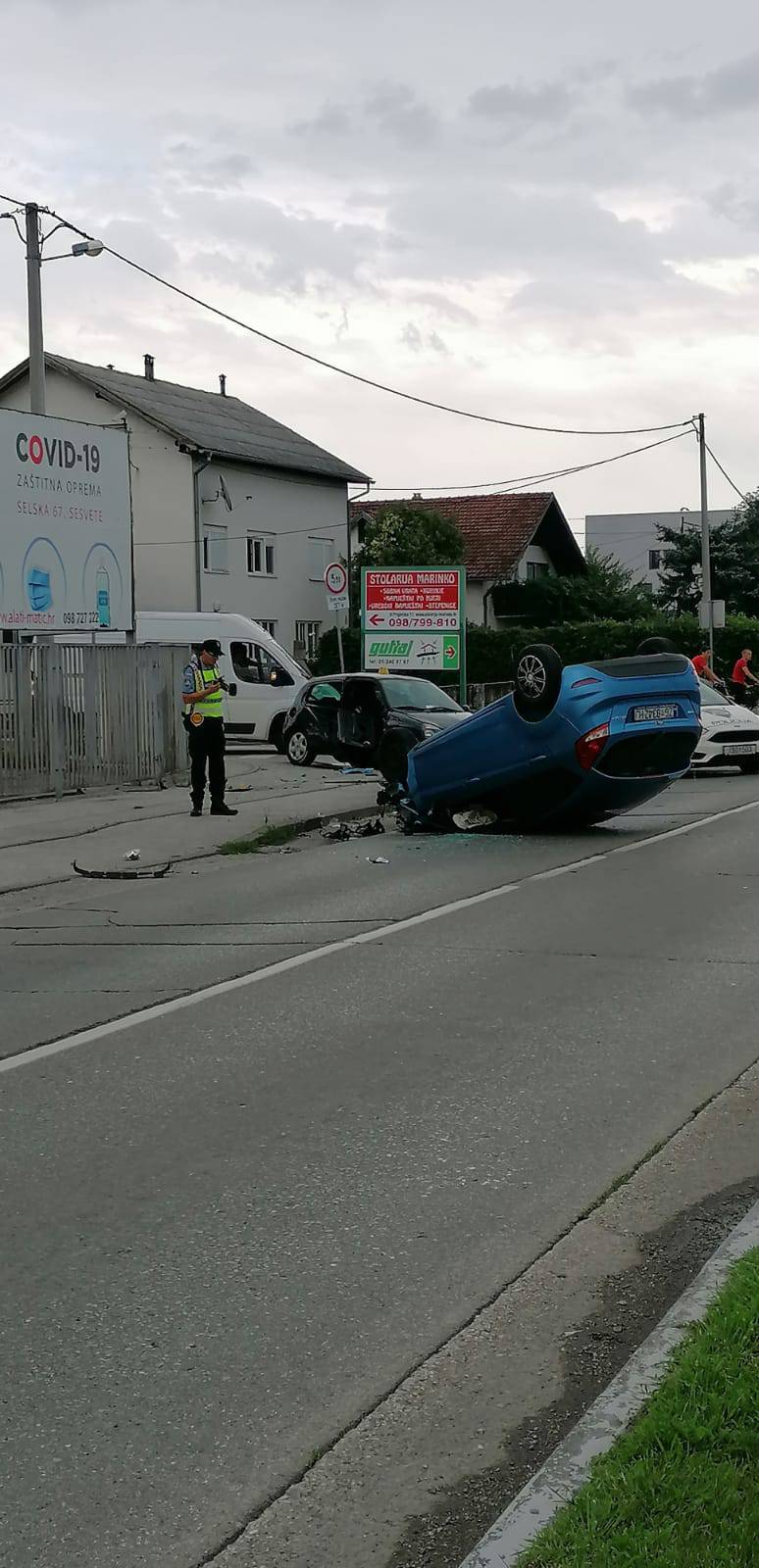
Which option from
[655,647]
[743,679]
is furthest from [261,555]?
[655,647]

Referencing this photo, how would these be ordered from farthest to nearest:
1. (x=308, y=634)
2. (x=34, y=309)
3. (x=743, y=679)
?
(x=308, y=634), (x=743, y=679), (x=34, y=309)

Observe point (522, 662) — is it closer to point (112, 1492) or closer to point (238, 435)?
point (112, 1492)

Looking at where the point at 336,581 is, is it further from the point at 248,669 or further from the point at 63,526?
the point at 63,526

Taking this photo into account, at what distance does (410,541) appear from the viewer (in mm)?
46531

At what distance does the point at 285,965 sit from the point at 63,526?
13.1 metres

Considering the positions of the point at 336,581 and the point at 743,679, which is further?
the point at 743,679

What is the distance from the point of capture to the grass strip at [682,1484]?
9.31ft

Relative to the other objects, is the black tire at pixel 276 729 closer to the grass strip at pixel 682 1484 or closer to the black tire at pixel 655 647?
the black tire at pixel 655 647

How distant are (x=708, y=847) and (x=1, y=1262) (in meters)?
10.3

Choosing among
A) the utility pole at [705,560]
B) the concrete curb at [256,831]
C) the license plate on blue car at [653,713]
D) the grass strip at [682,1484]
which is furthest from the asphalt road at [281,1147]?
the utility pole at [705,560]

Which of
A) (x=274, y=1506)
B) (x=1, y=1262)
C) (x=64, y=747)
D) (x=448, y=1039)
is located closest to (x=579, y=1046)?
(x=448, y=1039)

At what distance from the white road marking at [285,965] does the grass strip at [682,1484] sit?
3.94 metres

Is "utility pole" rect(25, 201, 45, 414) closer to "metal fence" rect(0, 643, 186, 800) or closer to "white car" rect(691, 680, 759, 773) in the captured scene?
"metal fence" rect(0, 643, 186, 800)

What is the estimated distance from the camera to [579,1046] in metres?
7.07
